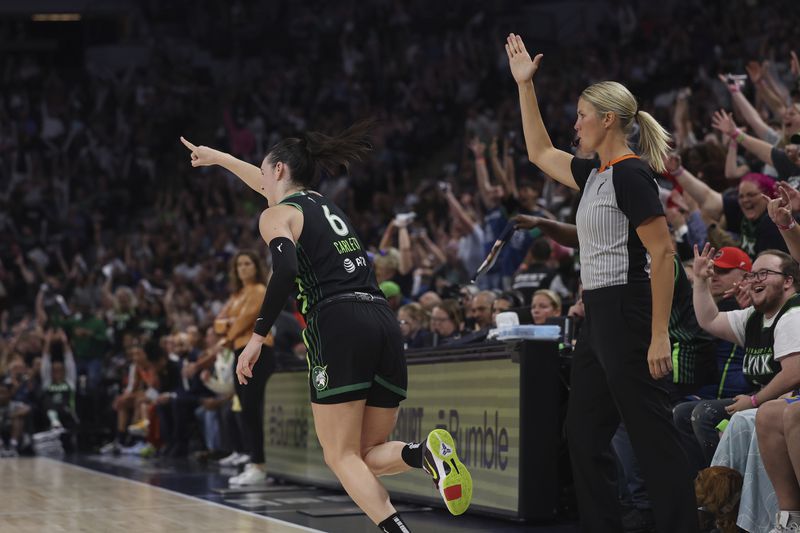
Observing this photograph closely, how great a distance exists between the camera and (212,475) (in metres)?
10.4

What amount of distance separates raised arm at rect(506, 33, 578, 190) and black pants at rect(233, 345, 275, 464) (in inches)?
169

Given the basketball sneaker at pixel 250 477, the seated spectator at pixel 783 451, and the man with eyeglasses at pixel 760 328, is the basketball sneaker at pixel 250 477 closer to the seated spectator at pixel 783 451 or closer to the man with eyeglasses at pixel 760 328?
the man with eyeglasses at pixel 760 328

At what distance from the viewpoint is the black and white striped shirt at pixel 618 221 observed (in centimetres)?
431

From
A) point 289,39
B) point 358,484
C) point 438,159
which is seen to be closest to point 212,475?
point 358,484

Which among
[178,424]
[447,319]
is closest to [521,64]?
[447,319]

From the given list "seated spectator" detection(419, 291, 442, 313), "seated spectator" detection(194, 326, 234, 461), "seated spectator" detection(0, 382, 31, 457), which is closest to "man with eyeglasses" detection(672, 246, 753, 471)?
"seated spectator" detection(419, 291, 442, 313)

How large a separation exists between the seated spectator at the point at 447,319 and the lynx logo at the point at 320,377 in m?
A: 4.07

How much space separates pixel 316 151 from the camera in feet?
17.2

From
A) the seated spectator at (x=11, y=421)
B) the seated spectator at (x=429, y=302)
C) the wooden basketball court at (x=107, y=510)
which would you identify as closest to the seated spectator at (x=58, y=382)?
the seated spectator at (x=11, y=421)

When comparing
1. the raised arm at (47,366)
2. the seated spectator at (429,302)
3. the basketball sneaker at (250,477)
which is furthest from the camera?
the raised arm at (47,366)

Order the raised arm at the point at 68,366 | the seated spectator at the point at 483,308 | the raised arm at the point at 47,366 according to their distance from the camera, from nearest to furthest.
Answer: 1. the seated spectator at the point at 483,308
2. the raised arm at the point at 47,366
3. the raised arm at the point at 68,366

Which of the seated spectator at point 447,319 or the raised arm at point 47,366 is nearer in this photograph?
the seated spectator at point 447,319

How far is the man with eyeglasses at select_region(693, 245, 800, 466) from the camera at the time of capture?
5.23 meters

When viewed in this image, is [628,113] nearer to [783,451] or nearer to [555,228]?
[555,228]
